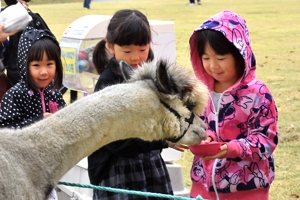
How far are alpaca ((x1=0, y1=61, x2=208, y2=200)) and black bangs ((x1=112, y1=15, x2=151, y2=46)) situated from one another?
0.61 meters

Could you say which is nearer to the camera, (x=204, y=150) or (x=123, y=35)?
(x=204, y=150)

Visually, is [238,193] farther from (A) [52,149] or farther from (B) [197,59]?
(A) [52,149]

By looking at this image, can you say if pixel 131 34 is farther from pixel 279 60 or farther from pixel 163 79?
pixel 279 60

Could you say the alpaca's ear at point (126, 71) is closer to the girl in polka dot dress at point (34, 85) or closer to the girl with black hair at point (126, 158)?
the girl with black hair at point (126, 158)

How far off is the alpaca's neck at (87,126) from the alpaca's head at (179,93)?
77 millimetres

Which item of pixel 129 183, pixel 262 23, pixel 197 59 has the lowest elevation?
pixel 262 23

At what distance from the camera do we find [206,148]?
2.89 metres

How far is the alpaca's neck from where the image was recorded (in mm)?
2396

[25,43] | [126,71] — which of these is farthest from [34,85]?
[126,71]

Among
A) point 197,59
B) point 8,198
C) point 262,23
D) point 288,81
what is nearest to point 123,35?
point 197,59

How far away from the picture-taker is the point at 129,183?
3.27 meters

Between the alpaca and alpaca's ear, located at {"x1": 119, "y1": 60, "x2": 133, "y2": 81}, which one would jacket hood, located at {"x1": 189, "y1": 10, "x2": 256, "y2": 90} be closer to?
the alpaca

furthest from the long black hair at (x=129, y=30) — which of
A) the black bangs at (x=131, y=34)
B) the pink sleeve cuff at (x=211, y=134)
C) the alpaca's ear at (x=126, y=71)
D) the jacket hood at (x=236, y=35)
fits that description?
the pink sleeve cuff at (x=211, y=134)

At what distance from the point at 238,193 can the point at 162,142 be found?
22.1 inches
